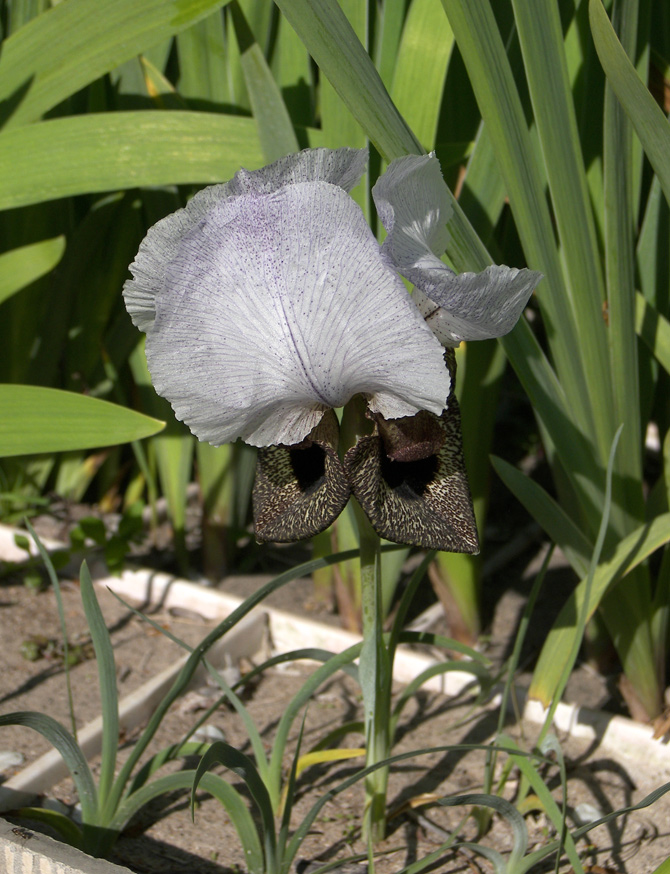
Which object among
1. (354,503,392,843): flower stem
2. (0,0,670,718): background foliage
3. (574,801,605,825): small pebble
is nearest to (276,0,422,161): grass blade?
(0,0,670,718): background foliage

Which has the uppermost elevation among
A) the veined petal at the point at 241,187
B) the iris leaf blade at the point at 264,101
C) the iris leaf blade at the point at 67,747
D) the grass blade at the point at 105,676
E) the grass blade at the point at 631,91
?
the iris leaf blade at the point at 264,101

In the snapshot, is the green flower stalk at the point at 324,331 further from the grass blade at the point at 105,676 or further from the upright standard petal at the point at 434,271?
the grass blade at the point at 105,676

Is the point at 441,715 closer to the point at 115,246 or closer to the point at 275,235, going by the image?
the point at 275,235

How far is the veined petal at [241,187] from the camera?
651mm

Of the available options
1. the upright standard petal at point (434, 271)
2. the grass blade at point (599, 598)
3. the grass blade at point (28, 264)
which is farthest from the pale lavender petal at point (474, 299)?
the grass blade at point (28, 264)

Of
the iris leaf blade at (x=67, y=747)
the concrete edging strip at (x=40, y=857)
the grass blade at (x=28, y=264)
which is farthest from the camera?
the grass blade at (x=28, y=264)

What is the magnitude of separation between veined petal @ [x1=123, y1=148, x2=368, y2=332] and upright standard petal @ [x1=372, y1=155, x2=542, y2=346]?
63 mm

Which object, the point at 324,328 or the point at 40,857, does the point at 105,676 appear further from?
the point at 324,328

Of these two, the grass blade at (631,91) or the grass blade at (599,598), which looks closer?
the grass blade at (631,91)

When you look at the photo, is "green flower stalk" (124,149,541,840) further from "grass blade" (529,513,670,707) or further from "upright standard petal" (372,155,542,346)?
"grass blade" (529,513,670,707)

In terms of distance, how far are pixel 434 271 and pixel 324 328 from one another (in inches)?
3.6

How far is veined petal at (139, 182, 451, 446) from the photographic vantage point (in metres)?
0.58

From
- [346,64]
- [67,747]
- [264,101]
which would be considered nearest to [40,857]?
[67,747]

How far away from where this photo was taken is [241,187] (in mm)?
650
